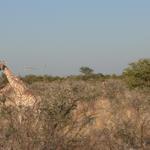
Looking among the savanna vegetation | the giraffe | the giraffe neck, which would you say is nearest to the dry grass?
the savanna vegetation

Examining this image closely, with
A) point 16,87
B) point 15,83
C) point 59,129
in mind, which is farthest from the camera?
point 15,83

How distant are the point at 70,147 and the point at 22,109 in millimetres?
808

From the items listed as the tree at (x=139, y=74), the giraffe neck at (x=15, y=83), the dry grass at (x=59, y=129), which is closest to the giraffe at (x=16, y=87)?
the giraffe neck at (x=15, y=83)

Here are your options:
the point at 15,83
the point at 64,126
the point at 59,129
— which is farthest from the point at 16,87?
the point at 59,129

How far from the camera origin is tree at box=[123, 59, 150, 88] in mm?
15414

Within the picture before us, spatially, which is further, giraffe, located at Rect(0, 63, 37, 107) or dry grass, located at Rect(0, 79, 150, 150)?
giraffe, located at Rect(0, 63, 37, 107)

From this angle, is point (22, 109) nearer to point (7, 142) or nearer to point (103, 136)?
point (7, 142)

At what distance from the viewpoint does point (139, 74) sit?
1549 centimetres

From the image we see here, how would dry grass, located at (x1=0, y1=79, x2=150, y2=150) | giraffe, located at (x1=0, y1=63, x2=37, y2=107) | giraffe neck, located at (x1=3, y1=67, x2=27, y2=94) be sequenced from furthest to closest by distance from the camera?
giraffe neck, located at (x1=3, y1=67, x2=27, y2=94) → giraffe, located at (x1=0, y1=63, x2=37, y2=107) → dry grass, located at (x1=0, y1=79, x2=150, y2=150)

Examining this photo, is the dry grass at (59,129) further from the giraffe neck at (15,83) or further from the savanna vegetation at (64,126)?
the giraffe neck at (15,83)

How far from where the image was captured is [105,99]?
1452 cm

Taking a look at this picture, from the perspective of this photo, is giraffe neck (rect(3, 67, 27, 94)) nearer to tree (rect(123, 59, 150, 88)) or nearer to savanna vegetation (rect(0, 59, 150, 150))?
savanna vegetation (rect(0, 59, 150, 150))

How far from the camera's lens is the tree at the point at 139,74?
15414mm

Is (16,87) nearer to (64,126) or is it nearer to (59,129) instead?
(64,126)
